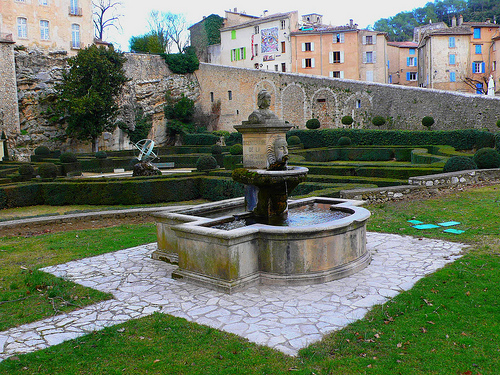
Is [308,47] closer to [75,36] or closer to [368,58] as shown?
[368,58]

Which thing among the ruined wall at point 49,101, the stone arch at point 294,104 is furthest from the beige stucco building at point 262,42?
the ruined wall at point 49,101

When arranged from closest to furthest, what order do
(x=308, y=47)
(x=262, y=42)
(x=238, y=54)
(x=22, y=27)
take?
(x=22, y=27)
(x=308, y=47)
(x=262, y=42)
(x=238, y=54)

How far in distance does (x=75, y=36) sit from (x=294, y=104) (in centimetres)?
1840

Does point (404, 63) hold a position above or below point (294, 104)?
above

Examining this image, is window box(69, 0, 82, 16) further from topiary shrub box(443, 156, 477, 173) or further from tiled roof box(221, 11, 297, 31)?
topiary shrub box(443, 156, 477, 173)

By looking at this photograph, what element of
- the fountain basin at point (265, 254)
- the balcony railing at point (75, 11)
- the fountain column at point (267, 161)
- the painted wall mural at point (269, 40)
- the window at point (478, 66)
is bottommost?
the fountain basin at point (265, 254)

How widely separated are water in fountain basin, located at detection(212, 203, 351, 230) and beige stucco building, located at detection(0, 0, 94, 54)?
32183mm

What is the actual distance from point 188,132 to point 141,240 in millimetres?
Answer: 33753

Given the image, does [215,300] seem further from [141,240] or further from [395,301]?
[141,240]

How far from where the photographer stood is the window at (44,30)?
35.3 metres

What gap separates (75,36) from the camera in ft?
123

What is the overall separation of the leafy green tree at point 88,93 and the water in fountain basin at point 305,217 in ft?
88.1

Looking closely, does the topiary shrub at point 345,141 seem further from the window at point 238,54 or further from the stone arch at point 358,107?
the window at point 238,54

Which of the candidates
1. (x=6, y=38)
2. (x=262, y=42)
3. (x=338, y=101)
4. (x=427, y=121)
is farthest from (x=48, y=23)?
(x=427, y=121)
